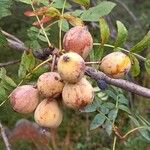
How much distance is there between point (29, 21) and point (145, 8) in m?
2.48

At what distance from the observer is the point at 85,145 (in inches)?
141

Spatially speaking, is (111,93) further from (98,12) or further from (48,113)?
(48,113)

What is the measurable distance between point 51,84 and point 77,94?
7 centimetres

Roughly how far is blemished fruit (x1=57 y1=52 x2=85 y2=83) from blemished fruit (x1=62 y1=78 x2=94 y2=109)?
0.02 m

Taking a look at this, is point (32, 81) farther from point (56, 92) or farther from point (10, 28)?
point (10, 28)

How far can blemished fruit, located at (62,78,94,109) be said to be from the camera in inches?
41.7

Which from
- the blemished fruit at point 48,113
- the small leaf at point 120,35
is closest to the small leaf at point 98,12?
the small leaf at point 120,35

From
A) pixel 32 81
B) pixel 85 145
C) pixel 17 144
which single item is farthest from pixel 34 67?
pixel 17 144

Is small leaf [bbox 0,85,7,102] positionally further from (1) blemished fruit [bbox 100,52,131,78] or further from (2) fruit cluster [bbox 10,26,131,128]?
(1) blemished fruit [bbox 100,52,131,78]

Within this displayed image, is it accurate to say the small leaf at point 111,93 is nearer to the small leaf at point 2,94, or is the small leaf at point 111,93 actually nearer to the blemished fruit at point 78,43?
the small leaf at point 2,94

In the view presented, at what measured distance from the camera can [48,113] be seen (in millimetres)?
1122

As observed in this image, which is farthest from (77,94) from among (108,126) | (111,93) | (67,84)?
(111,93)

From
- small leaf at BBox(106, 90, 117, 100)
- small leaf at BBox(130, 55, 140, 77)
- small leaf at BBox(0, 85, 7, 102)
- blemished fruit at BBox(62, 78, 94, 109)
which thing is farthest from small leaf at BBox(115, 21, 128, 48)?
small leaf at BBox(106, 90, 117, 100)

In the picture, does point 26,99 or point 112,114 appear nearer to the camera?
point 26,99
